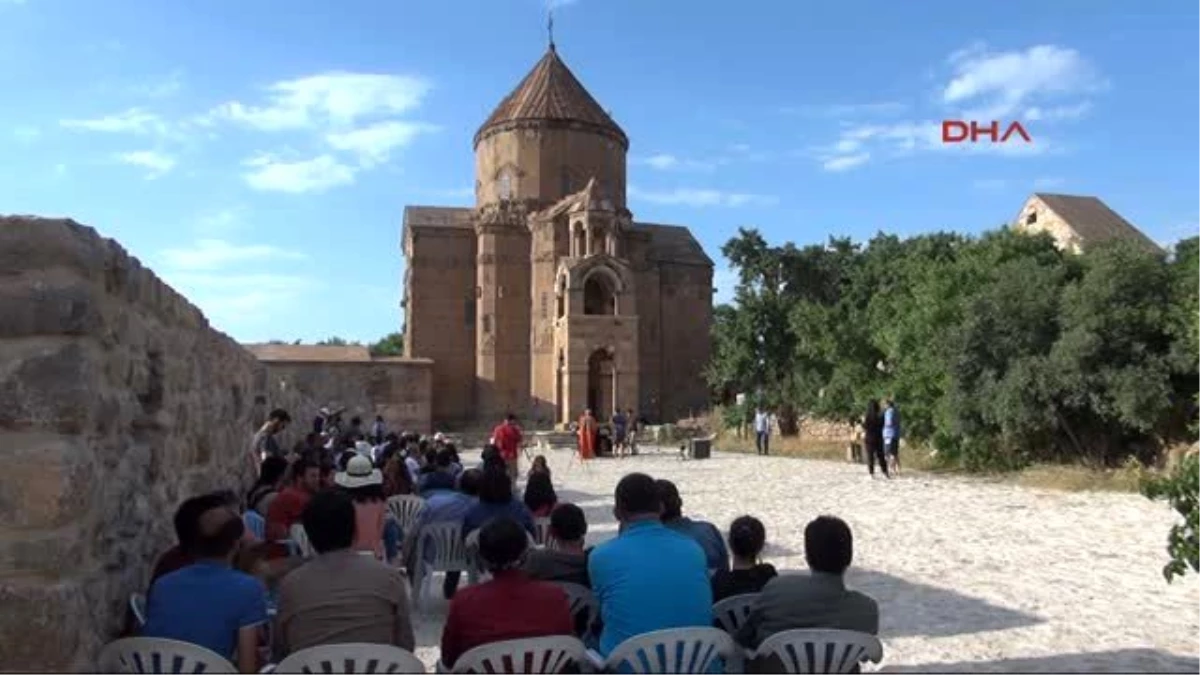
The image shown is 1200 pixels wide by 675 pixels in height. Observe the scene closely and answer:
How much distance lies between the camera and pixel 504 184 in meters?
46.1

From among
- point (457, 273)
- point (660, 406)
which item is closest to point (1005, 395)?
point (660, 406)

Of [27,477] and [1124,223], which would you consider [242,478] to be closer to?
[27,477]

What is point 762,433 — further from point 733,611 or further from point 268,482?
point 733,611

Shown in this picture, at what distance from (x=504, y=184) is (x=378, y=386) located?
1167 centimetres

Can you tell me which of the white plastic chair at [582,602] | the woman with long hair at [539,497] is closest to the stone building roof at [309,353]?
the woman with long hair at [539,497]

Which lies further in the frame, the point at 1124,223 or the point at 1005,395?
the point at 1124,223

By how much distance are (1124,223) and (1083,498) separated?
33160mm

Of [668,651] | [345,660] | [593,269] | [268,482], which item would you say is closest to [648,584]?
[668,651]

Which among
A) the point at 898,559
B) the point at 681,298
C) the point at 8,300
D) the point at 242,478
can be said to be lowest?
the point at 898,559

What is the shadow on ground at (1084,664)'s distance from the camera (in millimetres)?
5840

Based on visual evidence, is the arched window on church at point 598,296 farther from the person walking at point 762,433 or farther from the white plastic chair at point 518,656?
the white plastic chair at point 518,656

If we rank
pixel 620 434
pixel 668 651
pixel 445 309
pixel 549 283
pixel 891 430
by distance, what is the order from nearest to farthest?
1. pixel 668 651
2. pixel 891 430
3. pixel 620 434
4. pixel 549 283
5. pixel 445 309

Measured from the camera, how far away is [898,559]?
9898 millimetres

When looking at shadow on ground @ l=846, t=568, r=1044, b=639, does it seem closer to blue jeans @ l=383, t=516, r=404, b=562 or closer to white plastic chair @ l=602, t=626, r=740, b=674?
white plastic chair @ l=602, t=626, r=740, b=674
